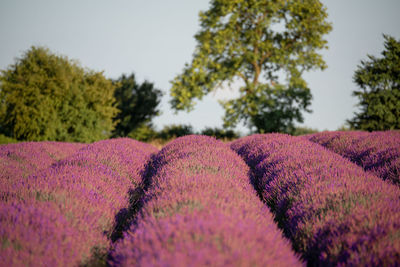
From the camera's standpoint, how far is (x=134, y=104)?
1201 inches

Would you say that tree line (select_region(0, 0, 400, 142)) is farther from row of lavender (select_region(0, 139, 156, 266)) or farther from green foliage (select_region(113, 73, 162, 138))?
row of lavender (select_region(0, 139, 156, 266))

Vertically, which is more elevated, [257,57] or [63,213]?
[257,57]

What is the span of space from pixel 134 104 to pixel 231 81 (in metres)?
13.9

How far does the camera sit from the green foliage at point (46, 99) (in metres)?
15.7

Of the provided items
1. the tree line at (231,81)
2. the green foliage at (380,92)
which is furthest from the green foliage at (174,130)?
the green foliage at (380,92)

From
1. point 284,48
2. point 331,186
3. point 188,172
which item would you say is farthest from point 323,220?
point 284,48

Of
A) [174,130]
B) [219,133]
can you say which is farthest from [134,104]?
[219,133]

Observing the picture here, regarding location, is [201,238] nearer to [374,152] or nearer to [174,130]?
[374,152]

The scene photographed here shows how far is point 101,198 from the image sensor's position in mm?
3305

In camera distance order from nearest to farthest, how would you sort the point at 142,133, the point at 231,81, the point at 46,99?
the point at 46,99
the point at 231,81
the point at 142,133

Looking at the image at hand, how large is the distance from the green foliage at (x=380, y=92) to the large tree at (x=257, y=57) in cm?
531

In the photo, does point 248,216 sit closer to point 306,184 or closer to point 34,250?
point 306,184

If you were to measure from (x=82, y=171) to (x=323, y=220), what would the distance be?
3.52 meters

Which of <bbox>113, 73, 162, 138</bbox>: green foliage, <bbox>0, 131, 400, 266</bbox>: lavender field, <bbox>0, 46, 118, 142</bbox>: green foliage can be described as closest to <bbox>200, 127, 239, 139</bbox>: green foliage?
<bbox>113, 73, 162, 138</bbox>: green foliage
